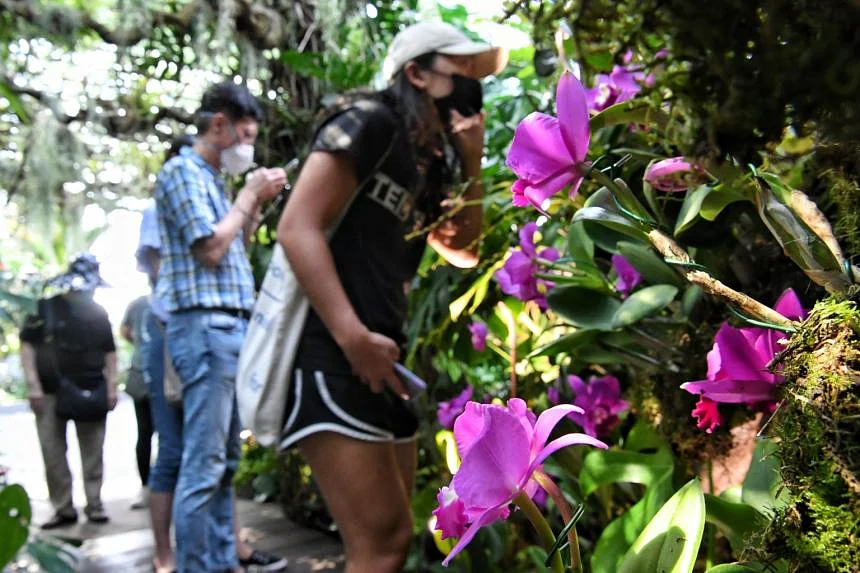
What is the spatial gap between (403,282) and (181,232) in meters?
0.81

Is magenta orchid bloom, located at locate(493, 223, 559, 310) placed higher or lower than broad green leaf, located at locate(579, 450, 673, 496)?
higher

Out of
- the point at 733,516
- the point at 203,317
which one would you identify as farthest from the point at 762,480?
the point at 203,317

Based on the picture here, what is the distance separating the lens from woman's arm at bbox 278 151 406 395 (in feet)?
3.29

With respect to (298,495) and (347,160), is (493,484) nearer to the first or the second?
(347,160)

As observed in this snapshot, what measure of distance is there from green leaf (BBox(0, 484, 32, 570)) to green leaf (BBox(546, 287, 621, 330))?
2.94ft

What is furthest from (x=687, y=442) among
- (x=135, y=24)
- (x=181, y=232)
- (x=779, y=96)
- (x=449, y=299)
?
(x=135, y=24)

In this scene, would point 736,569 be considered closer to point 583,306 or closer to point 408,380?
point 583,306

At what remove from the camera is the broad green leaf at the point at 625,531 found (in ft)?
1.77

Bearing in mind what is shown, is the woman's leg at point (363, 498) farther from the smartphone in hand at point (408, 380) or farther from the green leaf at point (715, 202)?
the green leaf at point (715, 202)

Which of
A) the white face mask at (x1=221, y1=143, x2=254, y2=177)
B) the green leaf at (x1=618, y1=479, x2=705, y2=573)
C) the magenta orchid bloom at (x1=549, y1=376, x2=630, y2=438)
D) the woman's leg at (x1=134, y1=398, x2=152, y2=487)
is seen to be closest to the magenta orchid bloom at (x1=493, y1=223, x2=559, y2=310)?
the magenta orchid bloom at (x1=549, y1=376, x2=630, y2=438)

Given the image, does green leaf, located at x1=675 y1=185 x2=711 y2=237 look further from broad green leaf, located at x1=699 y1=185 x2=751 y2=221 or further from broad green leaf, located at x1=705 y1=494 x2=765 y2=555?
broad green leaf, located at x1=705 y1=494 x2=765 y2=555

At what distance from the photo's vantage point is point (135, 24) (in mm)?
2879

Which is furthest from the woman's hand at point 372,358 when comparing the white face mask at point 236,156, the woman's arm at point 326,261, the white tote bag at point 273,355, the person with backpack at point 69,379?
the person with backpack at point 69,379

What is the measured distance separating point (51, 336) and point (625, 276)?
3.01 m
